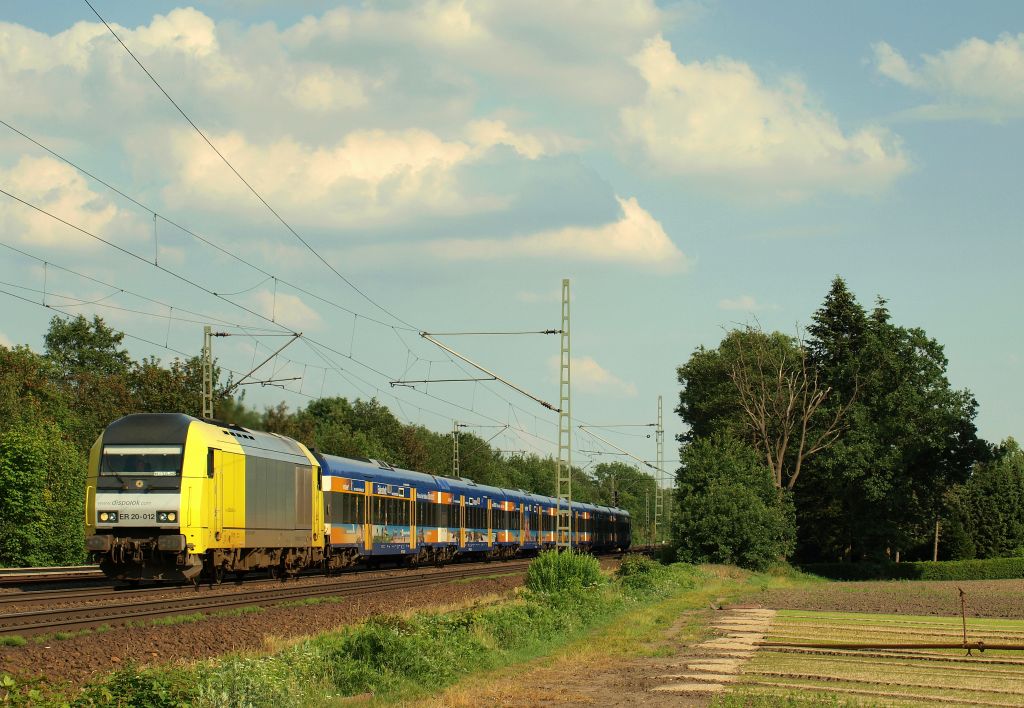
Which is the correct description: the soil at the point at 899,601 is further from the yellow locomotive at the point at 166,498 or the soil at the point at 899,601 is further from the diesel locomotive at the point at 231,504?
the yellow locomotive at the point at 166,498

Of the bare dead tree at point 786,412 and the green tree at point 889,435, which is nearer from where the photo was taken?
the green tree at point 889,435

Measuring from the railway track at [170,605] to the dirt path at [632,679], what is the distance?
7876mm

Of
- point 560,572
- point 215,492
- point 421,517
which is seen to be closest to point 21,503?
point 421,517

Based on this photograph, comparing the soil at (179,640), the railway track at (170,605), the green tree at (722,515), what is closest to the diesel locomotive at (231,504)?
the railway track at (170,605)

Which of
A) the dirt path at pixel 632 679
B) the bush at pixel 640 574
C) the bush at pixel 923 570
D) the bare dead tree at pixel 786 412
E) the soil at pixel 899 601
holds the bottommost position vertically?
the bush at pixel 923 570

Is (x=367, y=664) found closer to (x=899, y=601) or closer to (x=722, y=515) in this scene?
(x=899, y=601)

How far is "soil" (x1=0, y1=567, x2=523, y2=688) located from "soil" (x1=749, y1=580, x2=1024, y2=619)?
11.3m

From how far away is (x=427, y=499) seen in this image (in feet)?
170

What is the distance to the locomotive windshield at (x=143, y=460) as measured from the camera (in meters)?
27.9

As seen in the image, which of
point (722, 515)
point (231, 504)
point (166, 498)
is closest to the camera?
point (166, 498)

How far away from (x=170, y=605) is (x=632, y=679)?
11.8m

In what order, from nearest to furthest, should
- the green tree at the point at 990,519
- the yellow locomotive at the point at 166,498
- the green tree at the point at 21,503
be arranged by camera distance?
the yellow locomotive at the point at 166,498 < the green tree at the point at 21,503 < the green tree at the point at 990,519

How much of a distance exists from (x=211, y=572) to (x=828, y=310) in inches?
1852

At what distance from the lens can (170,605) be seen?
24.1 m
